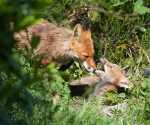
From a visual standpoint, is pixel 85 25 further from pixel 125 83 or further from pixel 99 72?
pixel 125 83

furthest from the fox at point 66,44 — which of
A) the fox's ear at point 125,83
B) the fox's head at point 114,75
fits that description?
the fox's ear at point 125,83

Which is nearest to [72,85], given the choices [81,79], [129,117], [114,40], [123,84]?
[81,79]

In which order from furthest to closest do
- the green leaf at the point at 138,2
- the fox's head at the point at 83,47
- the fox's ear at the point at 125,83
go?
the green leaf at the point at 138,2, the fox's head at the point at 83,47, the fox's ear at the point at 125,83

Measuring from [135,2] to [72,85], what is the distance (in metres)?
2.30

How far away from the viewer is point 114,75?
7.87 meters

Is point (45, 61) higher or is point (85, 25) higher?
point (85, 25)

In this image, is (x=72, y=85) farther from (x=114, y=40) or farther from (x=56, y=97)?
(x=56, y=97)

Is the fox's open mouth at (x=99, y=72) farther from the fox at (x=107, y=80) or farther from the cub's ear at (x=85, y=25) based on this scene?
the cub's ear at (x=85, y=25)

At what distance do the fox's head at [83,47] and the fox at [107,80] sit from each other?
24 centimetres

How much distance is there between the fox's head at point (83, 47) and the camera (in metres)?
8.20

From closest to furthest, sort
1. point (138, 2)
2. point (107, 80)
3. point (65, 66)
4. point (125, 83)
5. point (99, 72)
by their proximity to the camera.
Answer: point (125, 83) < point (107, 80) < point (99, 72) < point (65, 66) < point (138, 2)

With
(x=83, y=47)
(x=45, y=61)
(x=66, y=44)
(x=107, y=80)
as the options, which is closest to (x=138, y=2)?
(x=83, y=47)

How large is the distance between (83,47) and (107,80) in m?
0.84

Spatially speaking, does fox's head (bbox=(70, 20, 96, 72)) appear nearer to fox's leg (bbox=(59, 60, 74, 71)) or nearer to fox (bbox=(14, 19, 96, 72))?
fox (bbox=(14, 19, 96, 72))
